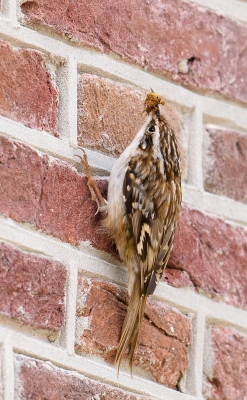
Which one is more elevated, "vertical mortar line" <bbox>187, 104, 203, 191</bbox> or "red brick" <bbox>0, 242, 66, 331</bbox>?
"vertical mortar line" <bbox>187, 104, 203, 191</bbox>

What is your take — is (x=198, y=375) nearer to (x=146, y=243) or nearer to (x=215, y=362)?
(x=215, y=362)

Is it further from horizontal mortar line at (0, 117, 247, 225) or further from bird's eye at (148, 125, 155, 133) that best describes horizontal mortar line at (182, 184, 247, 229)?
bird's eye at (148, 125, 155, 133)

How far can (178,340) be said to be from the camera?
1841mm

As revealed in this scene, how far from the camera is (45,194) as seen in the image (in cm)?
166

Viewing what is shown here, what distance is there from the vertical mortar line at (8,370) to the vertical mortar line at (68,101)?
39 cm

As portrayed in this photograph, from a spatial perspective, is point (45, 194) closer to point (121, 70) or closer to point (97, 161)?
point (97, 161)

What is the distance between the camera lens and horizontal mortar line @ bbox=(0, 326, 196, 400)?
153cm

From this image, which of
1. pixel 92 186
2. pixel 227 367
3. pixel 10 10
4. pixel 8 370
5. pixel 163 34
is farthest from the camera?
pixel 163 34

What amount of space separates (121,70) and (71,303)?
1.57ft

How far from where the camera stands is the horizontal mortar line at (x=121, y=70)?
5.61 ft

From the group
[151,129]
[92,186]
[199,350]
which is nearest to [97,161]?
[92,186]

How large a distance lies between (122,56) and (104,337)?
52 cm

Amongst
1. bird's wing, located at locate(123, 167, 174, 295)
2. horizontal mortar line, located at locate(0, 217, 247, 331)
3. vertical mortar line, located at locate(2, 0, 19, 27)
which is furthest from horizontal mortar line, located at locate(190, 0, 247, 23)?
horizontal mortar line, located at locate(0, 217, 247, 331)

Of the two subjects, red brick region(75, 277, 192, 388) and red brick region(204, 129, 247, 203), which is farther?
red brick region(204, 129, 247, 203)
